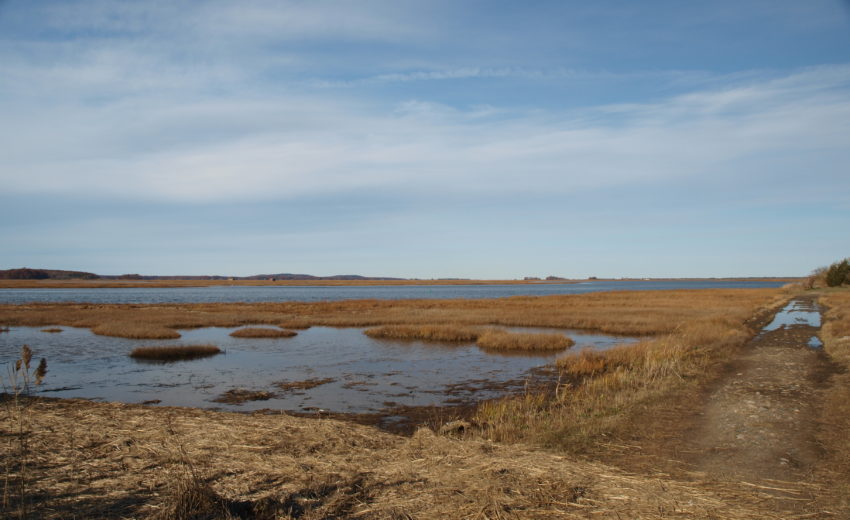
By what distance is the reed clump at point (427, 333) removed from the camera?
34.0m

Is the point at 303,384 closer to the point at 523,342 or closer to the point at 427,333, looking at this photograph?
the point at 523,342

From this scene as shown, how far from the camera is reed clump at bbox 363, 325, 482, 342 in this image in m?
34.0

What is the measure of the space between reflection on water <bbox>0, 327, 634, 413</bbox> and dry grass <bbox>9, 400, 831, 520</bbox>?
6.29m

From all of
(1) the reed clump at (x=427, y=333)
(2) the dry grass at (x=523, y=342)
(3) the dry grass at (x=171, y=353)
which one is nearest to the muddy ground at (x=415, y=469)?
(3) the dry grass at (x=171, y=353)

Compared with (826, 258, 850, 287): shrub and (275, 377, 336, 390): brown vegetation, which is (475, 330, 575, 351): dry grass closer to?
(275, 377, 336, 390): brown vegetation

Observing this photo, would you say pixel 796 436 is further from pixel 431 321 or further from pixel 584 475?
pixel 431 321

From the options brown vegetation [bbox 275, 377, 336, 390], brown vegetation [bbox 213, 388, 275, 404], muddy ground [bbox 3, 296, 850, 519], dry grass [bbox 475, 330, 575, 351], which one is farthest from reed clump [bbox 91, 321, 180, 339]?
muddy ground [bbox 3, 296, 850, 519]

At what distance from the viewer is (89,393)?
1827 cm

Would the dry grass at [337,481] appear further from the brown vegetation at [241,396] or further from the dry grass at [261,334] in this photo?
the dry grass at [261,334]

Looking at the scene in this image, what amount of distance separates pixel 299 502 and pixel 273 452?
103 inches

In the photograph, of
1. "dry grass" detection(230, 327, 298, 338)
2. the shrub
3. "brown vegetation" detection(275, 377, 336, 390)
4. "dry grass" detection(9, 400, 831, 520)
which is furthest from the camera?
the shrub

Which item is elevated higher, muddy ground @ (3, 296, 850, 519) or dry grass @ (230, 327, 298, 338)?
muddy ground @ (3, 296, 850, 519)

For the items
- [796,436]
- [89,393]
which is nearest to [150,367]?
[89,393]

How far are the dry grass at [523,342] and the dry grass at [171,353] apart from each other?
14.9 meters
